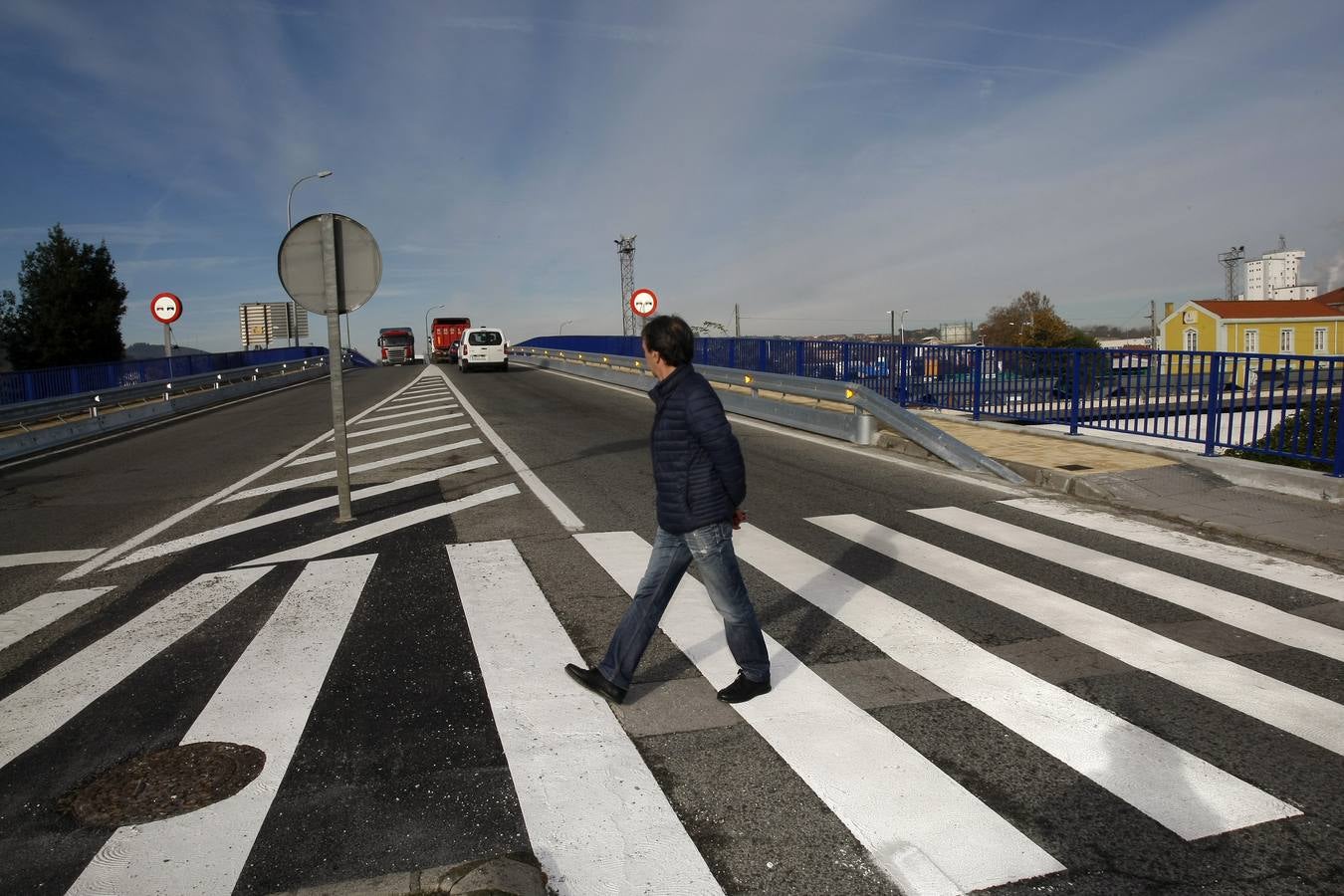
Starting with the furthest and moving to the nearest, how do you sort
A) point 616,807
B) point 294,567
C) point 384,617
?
point 294,567 < point 384,617 < point 616,807

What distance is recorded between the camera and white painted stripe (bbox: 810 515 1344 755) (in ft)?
12.5

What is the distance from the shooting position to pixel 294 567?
662 cm

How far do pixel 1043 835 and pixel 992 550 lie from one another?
155 inches

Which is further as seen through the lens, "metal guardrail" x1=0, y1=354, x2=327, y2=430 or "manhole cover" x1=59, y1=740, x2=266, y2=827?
"metal guardrail" x1=0, y1=354, x2=327, y2=430

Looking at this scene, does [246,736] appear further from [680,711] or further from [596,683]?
[680,711]

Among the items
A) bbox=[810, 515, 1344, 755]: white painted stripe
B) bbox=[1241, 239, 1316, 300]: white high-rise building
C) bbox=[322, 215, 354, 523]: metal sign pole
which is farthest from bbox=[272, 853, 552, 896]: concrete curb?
bbox=[1241, 239, 1316, 300]: white high-rise building

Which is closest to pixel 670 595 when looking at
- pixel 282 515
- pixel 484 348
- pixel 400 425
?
pixel 282 515

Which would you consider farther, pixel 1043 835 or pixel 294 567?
pixel 294 567

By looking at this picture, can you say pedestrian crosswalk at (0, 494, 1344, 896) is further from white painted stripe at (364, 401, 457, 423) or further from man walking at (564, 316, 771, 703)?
white painted stripe at (364, 401, 457, 423)

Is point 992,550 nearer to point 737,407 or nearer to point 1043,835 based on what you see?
point 1043,835

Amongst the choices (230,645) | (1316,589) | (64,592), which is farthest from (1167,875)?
(64,592)

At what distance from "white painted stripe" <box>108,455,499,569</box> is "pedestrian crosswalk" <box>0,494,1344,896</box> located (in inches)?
42.3

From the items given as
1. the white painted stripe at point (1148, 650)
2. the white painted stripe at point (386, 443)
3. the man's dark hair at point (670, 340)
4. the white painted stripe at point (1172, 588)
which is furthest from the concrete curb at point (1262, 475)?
the white painted stripe at point (386, 443)

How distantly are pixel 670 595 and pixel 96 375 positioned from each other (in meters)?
22.7
